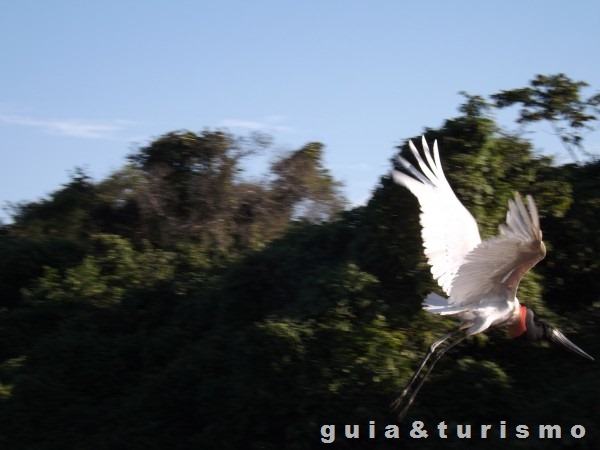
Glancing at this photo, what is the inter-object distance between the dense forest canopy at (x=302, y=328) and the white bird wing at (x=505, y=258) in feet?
1.79

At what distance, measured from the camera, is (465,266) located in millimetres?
6387

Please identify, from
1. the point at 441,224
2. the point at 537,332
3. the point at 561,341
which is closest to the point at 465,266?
the point at 441,224

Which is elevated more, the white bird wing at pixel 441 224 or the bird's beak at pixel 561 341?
the white bird wing at pixel 441 224

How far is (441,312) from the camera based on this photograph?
646cm

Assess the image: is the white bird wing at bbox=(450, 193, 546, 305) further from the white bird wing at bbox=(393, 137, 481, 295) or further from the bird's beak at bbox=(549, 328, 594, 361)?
the bird's beak at bbox=(549, 328, 594, 361)

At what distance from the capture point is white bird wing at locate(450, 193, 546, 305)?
573 centimetres

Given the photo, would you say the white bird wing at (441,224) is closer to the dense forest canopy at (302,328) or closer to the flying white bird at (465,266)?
the flying white bird at (465,266)

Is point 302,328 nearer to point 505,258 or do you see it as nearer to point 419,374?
point 419,374

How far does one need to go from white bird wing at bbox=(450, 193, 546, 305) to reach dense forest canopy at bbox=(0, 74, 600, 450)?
0.54 m

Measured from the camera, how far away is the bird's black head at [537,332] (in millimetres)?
6625

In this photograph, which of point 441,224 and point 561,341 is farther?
point 441,224

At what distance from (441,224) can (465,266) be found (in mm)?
552

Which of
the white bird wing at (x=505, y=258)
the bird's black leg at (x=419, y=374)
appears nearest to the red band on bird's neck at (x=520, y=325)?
the white bird wing at (x=505, y=258)

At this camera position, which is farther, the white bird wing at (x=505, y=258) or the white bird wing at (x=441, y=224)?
the white bird wing at (x=441, y=224)
